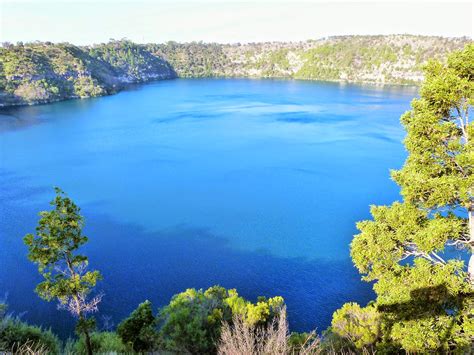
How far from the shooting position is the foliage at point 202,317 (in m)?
15.6

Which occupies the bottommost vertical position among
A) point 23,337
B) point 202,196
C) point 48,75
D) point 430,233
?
point 202,196

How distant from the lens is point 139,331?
1753 cm

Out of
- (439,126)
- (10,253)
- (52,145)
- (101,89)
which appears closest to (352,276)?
(439,126)

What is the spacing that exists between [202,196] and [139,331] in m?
26.7

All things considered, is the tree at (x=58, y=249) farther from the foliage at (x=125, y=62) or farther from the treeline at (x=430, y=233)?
the foliage at (x=125, y=62)

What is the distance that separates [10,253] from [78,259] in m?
20.3

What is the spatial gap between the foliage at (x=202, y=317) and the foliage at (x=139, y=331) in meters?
0.77

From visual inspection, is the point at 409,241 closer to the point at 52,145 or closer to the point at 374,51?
the point at 52,145

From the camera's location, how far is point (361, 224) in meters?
11.2

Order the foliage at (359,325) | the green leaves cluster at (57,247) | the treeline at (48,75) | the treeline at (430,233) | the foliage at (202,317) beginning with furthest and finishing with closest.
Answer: the treeline at (48,75) → the foliage at (202,317) → the foliage at (359,325) → the green leaves cluster at (57,247) → the treeline at (430,233)

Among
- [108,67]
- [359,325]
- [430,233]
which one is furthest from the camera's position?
[108,67]

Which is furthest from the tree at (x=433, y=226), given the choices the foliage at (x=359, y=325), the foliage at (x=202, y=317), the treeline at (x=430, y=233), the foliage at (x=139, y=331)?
the foliage at (x=139, y=331)

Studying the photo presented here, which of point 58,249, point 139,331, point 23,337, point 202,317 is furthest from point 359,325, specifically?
point 23,337

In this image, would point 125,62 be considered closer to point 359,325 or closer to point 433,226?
point 359,325
